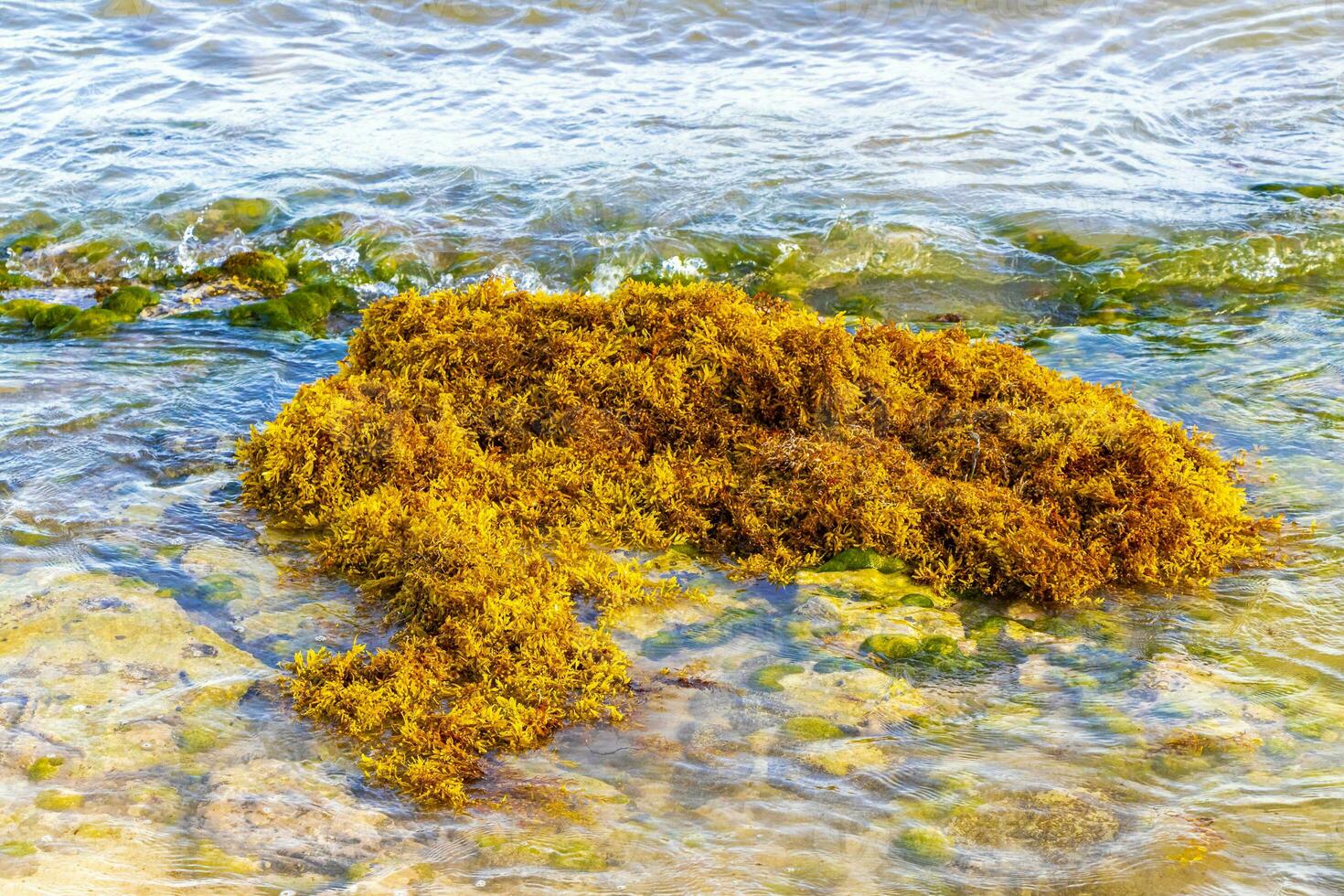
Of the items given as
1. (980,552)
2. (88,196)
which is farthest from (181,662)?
(88,196)

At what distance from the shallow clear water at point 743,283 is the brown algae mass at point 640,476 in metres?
0.17

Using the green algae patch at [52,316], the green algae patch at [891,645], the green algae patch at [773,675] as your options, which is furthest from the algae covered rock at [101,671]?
the green algae patch at [52,316]

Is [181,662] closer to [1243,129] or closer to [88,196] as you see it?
[88,196]

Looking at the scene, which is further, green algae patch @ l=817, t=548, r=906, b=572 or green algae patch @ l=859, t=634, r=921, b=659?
green algae patch @ l=817, t=548, r=906, b=572

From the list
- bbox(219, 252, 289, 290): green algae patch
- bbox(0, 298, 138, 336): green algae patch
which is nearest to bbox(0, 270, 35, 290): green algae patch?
bbox(0, 298, 138, 336): green algae patch

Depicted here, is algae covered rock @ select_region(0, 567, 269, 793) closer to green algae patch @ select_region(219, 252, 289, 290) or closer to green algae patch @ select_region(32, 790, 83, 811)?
green algae patch @ select_region(32, 790, 83, 811)

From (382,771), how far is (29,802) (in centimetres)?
82

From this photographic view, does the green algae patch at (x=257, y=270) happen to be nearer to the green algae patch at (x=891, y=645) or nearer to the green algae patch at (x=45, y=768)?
the green algae patch at (x=45, y=768)

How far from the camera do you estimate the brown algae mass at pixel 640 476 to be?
332cm

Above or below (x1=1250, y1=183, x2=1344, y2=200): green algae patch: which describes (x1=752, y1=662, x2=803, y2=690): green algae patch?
below

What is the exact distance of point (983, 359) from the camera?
457cm

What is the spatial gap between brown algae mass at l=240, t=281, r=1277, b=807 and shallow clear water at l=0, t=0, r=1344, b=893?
0.56 feet

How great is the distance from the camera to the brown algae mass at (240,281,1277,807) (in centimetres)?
332

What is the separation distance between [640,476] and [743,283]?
9.95 feet
